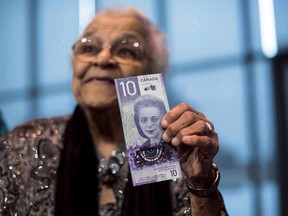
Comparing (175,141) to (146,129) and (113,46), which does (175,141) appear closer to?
(146,129)

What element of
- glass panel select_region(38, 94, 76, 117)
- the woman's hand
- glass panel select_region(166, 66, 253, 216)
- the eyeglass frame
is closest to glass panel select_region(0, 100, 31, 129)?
glass panel select_region(38, 94, 76, 117)

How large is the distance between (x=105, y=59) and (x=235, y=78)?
73 cm

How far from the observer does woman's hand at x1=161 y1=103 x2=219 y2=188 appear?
1.01 metres

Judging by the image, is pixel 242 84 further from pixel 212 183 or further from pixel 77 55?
pixel 212 183

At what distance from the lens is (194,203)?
1.13 m

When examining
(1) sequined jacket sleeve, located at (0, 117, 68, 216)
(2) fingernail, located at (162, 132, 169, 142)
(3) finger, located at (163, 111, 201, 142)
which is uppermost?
(3) finger, located at (163, 111, 201, 142)

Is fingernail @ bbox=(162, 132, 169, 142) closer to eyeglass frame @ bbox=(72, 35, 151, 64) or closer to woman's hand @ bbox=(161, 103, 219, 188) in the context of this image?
woman's hand @ bbox=(161, 103, 219, 188)

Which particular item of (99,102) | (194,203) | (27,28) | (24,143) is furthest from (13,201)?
(27,28)

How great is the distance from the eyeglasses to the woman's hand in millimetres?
432

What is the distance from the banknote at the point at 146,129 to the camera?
1.00 m

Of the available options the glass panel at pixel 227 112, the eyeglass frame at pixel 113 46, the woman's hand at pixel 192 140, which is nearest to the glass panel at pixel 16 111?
the glass panel at pixel 227 112

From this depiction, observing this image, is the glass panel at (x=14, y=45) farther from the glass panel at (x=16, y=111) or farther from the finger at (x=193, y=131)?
the finger at (x=193, y=131)

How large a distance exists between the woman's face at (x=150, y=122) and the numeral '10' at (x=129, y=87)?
41 mm

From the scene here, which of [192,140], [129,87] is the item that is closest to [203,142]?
[192,140]
